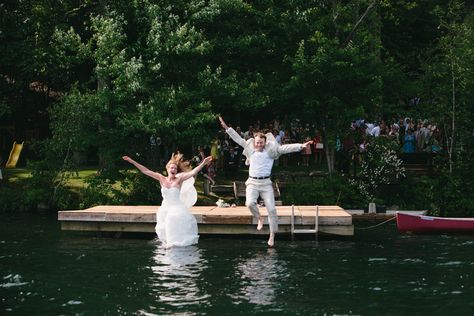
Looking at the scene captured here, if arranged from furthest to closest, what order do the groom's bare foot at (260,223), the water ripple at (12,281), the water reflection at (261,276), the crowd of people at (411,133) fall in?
the crowd of people at (411,133) < the groom's bare foot at (260,223) < the water ripple at (12,281) < the water reflection at (261,276)

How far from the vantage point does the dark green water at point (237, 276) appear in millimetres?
16062

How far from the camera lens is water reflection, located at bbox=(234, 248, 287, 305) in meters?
16.8

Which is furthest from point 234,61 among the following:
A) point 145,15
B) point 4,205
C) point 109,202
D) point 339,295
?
point 339,295

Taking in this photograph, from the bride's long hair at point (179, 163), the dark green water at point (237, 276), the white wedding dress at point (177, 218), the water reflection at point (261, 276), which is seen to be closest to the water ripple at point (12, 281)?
the dark green water at point (237, 276)

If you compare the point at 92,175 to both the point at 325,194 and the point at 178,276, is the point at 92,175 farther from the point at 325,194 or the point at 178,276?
the point at 178,276

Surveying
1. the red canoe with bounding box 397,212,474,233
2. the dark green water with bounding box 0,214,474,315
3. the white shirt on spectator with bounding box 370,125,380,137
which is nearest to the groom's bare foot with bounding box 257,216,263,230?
the dark green water with bounding box 0,214,474,315

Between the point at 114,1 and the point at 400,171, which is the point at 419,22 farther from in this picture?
the point at 114,1

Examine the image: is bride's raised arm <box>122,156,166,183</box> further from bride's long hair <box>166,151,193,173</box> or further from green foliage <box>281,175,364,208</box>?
green foliage <box>281,175,364,208</box>

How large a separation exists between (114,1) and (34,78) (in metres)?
10.1

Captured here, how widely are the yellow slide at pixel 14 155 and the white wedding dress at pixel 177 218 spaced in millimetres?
21450

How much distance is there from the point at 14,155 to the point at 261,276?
2688 centimetres

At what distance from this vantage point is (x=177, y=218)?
74.6 feet

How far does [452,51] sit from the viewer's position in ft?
111

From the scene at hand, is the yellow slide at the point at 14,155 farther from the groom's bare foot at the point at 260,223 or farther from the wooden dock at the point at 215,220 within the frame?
the groom's bare foot at the point at 260,223
